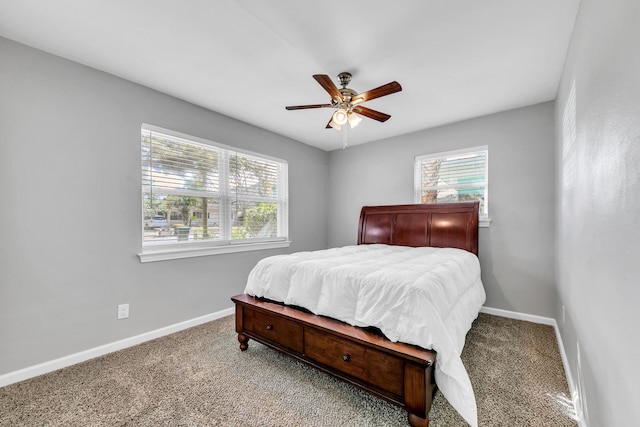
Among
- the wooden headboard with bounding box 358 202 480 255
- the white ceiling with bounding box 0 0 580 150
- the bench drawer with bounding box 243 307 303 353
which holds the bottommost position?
the bench drawer with bounding box 243 307 303 353

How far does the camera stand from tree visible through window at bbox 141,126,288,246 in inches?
106

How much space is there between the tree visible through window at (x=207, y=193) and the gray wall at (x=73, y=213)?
0.14m

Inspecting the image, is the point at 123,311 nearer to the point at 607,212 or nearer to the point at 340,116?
the point at 340,116

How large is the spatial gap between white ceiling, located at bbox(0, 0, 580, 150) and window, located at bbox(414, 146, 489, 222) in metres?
0.77

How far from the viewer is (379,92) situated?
212 cm

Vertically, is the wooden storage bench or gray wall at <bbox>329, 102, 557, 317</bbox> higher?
gray wall at <bbox>329, 102, 557, 317</bbox>

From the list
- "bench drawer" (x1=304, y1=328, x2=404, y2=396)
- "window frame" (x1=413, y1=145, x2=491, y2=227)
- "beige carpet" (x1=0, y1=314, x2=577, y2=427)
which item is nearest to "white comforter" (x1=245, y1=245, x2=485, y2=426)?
"bench drawer" (x1=304, y1=328, x2=404, y2=396)

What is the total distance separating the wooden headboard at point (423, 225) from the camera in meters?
3.22

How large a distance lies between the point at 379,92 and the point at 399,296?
1540 mm

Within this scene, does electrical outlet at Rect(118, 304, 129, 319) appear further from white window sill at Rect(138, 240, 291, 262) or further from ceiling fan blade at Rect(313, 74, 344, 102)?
ceiling fan blade at Rect(313, 74, 344, 102)

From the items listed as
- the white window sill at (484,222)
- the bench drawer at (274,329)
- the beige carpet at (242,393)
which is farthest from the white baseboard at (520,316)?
the bench drawer at (274,329)

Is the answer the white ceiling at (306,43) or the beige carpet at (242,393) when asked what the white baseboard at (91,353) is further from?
the white ceiling at (306,43)

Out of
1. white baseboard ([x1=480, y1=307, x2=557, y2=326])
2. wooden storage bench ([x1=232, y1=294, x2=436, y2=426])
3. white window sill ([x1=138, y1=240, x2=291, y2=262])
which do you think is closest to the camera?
wooden storage bench ([x1=232, y1=294, x2=436, y2=426])

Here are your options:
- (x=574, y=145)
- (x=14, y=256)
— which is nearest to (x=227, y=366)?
(x=14, y=256)
